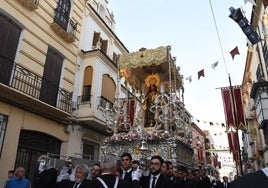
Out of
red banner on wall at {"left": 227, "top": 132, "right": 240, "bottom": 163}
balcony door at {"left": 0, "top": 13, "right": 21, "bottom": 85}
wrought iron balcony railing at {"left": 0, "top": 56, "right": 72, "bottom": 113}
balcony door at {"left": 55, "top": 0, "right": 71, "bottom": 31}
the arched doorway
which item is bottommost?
the arched doorway

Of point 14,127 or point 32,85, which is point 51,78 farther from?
point 14,127

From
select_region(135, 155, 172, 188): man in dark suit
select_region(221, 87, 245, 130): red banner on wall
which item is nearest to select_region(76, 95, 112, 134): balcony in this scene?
select_region(221, 87, 245, 130): red banner on wall

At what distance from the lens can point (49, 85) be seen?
1137 centimetres

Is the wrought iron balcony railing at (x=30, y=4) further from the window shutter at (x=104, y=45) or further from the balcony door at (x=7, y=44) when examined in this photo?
the window shutter at (x=104, y=45)

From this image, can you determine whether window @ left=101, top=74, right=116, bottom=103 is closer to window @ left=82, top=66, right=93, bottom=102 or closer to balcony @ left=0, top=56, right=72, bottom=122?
window @ left=82, top=66, right=93, bottom=102

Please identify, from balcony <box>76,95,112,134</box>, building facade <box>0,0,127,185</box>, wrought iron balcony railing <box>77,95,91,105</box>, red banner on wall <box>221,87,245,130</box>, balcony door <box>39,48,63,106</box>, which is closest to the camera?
building facade <box>0,0,127,185</box>

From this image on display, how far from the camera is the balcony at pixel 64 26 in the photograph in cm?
1224

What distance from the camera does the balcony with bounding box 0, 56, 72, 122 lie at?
30.5 feet

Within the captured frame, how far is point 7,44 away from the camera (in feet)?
32.4

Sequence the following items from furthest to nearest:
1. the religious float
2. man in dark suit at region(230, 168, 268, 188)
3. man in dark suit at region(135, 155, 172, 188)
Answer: the religious float, man in dark suit at region(135, 155, 172, 188), man in dark suit at region(230, 168, 268, 188)

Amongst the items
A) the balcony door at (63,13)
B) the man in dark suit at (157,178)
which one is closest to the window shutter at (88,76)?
the balcony door at (63,13)

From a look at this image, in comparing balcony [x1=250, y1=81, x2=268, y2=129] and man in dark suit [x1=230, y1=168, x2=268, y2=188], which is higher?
balcony [x1=250, y1=81, x2=268, y2=129]

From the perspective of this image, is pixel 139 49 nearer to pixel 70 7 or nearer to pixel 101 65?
pixel 101 65

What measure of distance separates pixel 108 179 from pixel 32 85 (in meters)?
8.44
